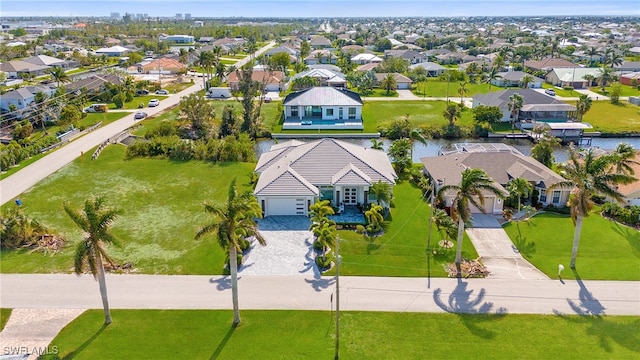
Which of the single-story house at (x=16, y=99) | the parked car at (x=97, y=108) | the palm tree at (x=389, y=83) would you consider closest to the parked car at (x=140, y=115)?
the parked car at (x=97, y=108)

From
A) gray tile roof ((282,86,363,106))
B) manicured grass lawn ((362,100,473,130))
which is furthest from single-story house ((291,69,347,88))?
gray tile roof ((282,86,363,106))

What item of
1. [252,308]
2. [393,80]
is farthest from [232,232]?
[393,80]

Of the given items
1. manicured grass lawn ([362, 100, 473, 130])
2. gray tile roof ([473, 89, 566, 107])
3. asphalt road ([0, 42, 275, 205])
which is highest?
gray tile roof ([473, 89, 566, 107])

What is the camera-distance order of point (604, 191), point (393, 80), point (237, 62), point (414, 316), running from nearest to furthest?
point (414, 316) → point (604, 191) → point (393, 80) → point (237, 62)

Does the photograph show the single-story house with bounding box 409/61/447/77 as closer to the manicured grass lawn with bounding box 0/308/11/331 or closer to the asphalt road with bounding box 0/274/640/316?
the asphalt road with bounding box 0/274/640/316

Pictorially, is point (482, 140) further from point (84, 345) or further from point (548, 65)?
point (548, 65)

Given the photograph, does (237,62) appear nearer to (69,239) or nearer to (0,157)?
(0,157)
